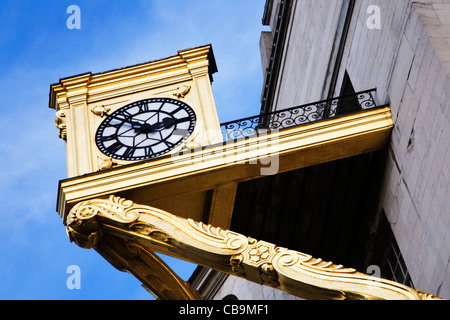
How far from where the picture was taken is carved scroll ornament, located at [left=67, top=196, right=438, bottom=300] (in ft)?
36.3

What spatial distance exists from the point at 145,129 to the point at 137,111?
1.88ft

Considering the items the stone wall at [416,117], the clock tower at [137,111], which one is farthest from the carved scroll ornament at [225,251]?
the stone wall at [416,117]

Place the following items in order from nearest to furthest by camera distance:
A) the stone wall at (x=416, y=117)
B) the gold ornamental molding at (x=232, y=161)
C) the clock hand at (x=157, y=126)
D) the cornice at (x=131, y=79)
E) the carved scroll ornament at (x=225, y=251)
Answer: the carved scroll ornament at (x=225, y=251) → the stone wall at (x=416, y=117) → the gold ornamental molding at (x=232, y=161) → the clock hand at (x=157, y=126) → the cornice at (x=131, y=79)

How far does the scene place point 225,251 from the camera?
12.3 metres

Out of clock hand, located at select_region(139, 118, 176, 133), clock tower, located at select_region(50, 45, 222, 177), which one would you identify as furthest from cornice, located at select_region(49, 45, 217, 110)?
clock hand, located at select_region(139, 118, 176, 133)

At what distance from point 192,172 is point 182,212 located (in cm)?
103

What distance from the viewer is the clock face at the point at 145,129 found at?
15000 mm

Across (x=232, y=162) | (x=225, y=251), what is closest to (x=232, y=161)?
(x=232, y=162)

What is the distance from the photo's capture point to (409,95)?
13422 mm

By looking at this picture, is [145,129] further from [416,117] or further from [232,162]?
[416,117]

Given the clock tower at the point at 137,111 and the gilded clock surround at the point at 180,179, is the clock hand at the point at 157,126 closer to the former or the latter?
the clock tower at the point at 137,111
